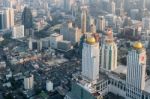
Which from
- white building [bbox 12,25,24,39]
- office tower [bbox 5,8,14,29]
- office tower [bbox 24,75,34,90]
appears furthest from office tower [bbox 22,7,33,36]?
office tower [bbox 24,75,34,90]

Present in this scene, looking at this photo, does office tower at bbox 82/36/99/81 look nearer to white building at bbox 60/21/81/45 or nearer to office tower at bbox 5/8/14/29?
white building at bbox 60/21/81/45

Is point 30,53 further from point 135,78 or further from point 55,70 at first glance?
point 135,78

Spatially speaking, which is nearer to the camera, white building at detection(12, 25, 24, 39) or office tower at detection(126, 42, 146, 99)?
office tower at detection(126, 42, 146, 99)

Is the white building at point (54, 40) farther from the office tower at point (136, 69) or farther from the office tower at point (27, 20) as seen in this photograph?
the office tower at point (136, 69)

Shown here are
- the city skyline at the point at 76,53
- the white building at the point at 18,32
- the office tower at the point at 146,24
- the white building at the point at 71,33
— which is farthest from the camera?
the office tower at the point at 146,24

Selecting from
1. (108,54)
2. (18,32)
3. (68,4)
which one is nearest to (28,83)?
(108,54)

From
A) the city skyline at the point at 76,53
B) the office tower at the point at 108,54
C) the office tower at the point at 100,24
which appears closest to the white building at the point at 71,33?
the city skyline at the point at 76,53

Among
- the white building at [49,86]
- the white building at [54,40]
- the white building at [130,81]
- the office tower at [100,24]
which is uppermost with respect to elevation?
the office tower at [100,24]
